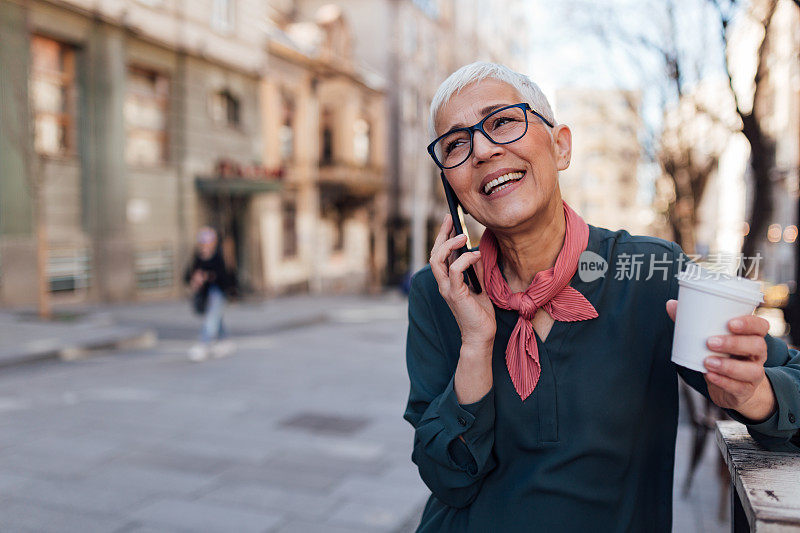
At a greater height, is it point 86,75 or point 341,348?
point 86,75

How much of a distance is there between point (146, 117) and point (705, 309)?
62.0 ft

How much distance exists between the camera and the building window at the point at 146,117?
1755 centimetres

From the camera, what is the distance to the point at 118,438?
19.4 ft

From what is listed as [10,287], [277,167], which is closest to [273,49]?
[277,167]

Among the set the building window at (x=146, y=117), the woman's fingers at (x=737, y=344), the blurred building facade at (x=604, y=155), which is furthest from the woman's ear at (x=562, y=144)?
the building window at (x=146, y=117)

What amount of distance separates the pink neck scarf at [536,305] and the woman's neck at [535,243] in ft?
0.16

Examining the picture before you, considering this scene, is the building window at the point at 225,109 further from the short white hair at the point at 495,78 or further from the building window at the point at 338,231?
the short white hair at the point at 495,78

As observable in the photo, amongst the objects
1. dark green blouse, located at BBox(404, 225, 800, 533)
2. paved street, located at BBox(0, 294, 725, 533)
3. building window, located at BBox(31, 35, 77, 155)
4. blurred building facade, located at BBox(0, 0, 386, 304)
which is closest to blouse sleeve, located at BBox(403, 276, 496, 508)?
dark green blouse, located at BBox(404, 225, 800, 533)

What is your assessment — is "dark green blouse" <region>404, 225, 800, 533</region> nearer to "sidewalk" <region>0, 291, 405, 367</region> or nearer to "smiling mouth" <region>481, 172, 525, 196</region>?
"smiling mouth" <region>481, 172, 525, 196</region>

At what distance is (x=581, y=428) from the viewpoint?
1509 mm

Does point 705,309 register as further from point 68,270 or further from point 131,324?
point 68,270

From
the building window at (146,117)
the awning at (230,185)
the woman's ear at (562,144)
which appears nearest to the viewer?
the woman's ear at (562,144)

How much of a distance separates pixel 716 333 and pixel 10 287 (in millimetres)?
15485

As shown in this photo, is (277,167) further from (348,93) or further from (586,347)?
(586,347)
